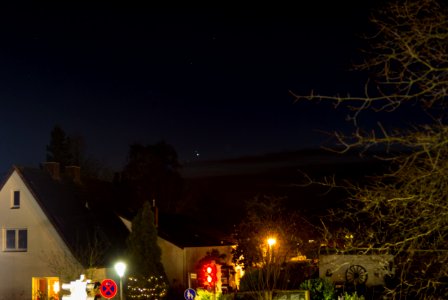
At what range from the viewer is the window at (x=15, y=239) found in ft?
133

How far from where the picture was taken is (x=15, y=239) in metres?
40.9

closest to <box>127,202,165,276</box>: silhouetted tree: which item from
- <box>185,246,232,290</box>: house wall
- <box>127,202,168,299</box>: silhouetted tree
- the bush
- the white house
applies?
<box>127,202,168,299</box>: silhouetted tree

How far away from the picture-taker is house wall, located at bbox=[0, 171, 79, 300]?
A: 39.7 metres

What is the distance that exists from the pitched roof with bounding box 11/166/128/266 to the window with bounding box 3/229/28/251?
204cm

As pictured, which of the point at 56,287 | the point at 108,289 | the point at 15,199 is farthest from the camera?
the point at 15,199

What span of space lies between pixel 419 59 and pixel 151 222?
34.4 m

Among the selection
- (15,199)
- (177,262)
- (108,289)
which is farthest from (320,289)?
(177,262)

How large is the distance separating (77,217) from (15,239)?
3.94 metres

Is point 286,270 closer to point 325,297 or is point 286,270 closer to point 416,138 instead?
point 325,297

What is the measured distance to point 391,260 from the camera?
9883 millimetres

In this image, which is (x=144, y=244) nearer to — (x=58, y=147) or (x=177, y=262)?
(x=177, y=262)

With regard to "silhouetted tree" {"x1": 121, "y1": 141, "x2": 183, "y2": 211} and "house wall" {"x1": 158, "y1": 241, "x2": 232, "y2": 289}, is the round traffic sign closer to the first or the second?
"house wall" {"x1": 158, "y1": 241, "x2": 232, "y2": 289}

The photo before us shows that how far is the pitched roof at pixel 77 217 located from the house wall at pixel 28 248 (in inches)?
17.5

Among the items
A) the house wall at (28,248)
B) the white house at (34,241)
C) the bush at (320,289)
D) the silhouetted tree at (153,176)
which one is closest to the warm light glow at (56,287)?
the white house at (34,241)
